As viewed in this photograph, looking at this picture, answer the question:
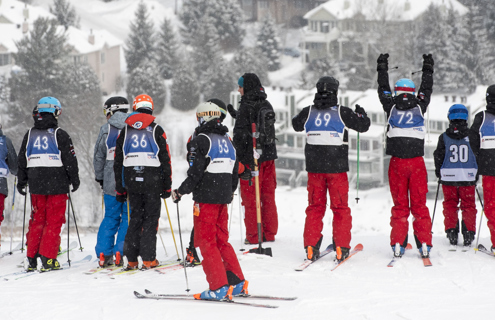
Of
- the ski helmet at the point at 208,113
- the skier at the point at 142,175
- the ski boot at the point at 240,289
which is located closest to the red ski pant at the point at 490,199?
the ski boot at the point at 240,289

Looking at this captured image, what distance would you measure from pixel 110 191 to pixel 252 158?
163 centimetres

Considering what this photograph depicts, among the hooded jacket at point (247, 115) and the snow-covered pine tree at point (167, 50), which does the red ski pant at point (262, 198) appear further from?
the snow-covered pine tree at point (167, 50)

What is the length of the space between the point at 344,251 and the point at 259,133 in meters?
1.60

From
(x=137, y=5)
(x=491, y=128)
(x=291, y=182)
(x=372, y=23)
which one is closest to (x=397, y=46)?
(x=372, y=23)

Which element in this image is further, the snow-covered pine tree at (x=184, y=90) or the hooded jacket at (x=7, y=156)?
the snow-covered pine tree at (x=184, y=90)

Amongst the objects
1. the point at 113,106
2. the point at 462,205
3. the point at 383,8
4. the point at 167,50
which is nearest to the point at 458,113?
the point at 462,205

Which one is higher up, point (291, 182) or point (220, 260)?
point (220, 260)

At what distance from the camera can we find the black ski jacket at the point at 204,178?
193 inches

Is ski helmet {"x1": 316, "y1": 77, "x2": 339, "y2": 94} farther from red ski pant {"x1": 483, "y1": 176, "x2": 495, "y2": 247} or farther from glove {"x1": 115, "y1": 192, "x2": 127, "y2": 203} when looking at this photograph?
glove {"x1": 115, "y1": 192, "x2": 127, "y2": 203}

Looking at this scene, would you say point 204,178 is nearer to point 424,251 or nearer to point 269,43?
point 424,251

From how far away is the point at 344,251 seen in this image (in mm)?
6477

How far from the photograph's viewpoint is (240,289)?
5.07 metres

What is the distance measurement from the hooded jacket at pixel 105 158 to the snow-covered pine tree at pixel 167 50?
166 ft

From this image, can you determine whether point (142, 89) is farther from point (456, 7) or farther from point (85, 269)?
point (85, 269)
